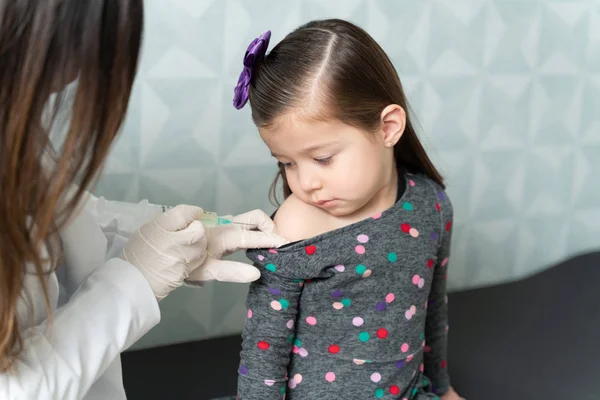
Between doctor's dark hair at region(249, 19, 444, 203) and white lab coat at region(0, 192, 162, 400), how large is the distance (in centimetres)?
29

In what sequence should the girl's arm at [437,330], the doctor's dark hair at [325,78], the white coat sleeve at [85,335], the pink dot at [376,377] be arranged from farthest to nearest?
1. the girl's arm at [437,330]
2. the pink dot at [376,377]
3. the doctor's dark hair at [325,78]
4. the white coat sleeve at [85,335]

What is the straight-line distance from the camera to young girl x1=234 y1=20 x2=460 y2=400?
952mm

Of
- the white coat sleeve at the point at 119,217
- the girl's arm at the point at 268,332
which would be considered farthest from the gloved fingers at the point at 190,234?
the white coat sleeve at the point at 119,217

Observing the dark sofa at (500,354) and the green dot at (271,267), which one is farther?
the dark sofa at (500,354)

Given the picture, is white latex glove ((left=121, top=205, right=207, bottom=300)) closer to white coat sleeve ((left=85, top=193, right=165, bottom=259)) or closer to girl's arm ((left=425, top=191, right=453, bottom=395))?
white coat sleeve ((left=85, top=193, right=165, bottom=259))

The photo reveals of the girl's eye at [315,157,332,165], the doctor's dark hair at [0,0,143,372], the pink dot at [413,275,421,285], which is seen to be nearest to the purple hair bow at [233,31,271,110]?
the girl's eye at [315,157,332,165]

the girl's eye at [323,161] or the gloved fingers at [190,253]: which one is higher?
the girl's eye at [323,161]

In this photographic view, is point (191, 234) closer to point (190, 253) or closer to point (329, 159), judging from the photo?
point (190, 253)

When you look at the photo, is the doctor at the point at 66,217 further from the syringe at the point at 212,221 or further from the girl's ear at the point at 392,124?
the girl's ear at the point at 392,124

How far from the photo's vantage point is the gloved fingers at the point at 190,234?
0.96 meters

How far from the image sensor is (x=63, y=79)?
2.36 feet

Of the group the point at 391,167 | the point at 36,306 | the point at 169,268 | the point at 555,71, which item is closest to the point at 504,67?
the point at 555,71

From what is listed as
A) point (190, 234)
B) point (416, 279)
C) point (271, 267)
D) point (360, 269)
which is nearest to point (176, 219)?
point (190, 234)

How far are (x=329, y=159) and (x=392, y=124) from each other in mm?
118
